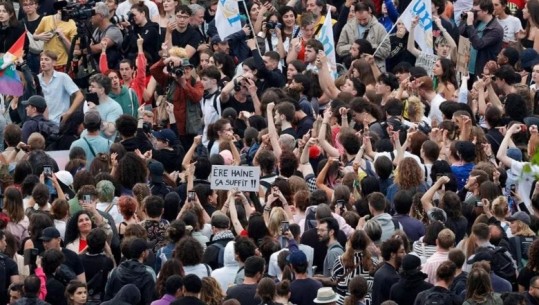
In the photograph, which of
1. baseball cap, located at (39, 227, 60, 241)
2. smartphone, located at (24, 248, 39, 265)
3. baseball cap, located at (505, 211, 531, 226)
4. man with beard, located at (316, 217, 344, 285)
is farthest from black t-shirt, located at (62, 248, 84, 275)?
baseball cap, located at (505, 211, 531, 226)

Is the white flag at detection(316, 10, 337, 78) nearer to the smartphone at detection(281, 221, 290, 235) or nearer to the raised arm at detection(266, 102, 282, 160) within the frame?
the raised arm at detection(266, 102, 282, 160)

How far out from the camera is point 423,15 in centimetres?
2609

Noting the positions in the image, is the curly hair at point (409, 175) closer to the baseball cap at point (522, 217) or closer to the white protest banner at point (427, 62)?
the baseball cap at point (522, 217)

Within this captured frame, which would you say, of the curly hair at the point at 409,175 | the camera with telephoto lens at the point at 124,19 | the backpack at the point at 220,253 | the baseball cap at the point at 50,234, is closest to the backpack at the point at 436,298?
the backpack at the point at 220,253

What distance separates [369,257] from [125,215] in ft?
8.60

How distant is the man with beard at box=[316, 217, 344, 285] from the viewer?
18109 millimetres

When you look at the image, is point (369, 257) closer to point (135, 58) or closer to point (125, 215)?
point (125, 215)

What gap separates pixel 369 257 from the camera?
17688 mm

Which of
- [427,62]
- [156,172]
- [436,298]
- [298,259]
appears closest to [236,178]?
[156,172]

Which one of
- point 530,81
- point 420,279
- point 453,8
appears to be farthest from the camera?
point 453,8

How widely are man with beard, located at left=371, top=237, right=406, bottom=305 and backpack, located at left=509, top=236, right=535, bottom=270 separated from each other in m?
1.25

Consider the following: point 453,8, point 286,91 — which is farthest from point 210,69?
point 453,8

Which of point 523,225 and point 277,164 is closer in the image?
point 523,225

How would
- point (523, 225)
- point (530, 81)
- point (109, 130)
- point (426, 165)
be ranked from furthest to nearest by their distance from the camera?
point (530, 81)
point (109, 130)
point (426, 165)
point (523, 225)
